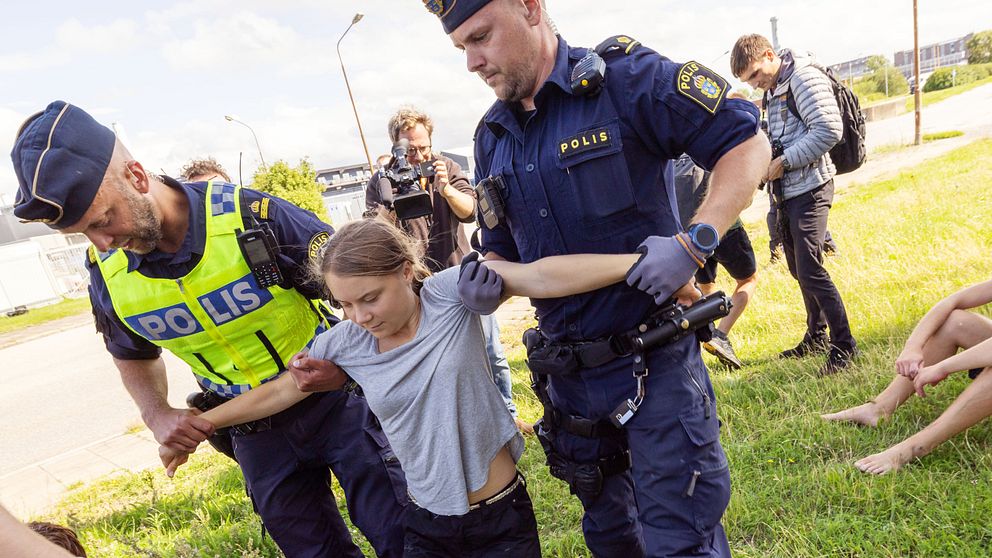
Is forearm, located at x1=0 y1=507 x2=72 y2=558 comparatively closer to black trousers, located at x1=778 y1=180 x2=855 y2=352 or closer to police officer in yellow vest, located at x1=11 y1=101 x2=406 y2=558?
police officer in yellow vest, located at x1=11 y1=101 x2=406 y2=558

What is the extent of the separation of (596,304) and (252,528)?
8.22 ft

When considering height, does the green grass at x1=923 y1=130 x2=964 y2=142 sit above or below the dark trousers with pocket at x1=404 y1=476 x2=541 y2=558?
below

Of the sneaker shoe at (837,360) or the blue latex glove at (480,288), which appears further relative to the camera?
the sneaker shoe at (837,360)

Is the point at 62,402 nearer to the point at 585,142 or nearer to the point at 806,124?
the point at 585,142

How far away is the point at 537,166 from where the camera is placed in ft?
5.47

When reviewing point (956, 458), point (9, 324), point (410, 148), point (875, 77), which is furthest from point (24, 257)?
point (875, 77)

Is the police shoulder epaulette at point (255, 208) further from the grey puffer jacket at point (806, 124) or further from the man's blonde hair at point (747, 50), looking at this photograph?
the man's blonde hair at point (747, 50)

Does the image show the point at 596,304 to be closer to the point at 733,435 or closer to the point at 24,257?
the point at 733,435

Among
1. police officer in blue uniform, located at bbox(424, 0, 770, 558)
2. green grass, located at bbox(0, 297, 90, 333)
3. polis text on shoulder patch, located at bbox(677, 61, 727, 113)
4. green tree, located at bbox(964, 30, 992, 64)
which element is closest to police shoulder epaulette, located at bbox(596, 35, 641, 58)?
police officer in blue uniform, located at bbox(424, 0, 770, 558)

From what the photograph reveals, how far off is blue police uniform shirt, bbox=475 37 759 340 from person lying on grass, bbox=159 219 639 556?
18 cm

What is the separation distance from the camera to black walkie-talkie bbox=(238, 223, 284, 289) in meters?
1.92

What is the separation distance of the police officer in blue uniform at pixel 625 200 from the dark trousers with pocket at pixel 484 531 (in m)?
0.23

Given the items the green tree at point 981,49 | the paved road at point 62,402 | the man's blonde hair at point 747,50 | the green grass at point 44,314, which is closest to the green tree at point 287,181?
the green grass at point 44,314

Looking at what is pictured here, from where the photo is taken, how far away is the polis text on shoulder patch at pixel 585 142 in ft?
5.13
